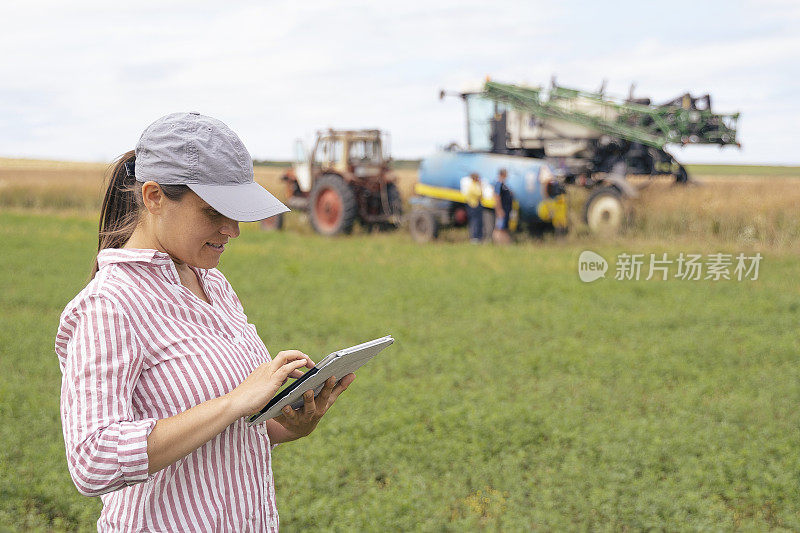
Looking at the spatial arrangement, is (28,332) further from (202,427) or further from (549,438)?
(202,427)

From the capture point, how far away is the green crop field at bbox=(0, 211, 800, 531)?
14.6ft

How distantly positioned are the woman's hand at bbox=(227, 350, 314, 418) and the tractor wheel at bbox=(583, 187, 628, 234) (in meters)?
14.7

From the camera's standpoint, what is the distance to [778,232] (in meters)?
14.8

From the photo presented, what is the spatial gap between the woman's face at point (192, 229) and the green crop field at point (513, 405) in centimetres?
280

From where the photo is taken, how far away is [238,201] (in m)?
1.73

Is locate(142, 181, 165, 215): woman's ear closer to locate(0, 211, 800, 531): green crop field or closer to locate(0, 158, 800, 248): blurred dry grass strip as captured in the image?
locate(0, 211, 800, 531): green crop field

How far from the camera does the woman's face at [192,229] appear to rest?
1762 millimetres

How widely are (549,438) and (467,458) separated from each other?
Result: 0.70 m

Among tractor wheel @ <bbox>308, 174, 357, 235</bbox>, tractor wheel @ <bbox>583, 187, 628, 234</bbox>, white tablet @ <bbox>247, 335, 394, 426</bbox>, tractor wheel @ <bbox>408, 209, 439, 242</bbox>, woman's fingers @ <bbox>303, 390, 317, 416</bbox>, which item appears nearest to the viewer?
white tablet @ <bbox>247, 335, 394, 426</bbox>

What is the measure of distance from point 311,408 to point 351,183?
15.9 metres

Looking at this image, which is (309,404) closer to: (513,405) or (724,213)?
(513,405)

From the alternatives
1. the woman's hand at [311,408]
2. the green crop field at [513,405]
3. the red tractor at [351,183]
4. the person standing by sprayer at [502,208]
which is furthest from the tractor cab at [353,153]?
the woman's hand at [311,408]

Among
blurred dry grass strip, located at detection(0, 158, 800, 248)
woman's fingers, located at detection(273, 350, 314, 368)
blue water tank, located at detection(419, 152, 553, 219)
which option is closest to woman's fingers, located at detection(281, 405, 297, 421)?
woman's fingers, located at detection(273, 350, 314, 368)

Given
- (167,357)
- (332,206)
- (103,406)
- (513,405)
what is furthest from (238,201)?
(332,206)
